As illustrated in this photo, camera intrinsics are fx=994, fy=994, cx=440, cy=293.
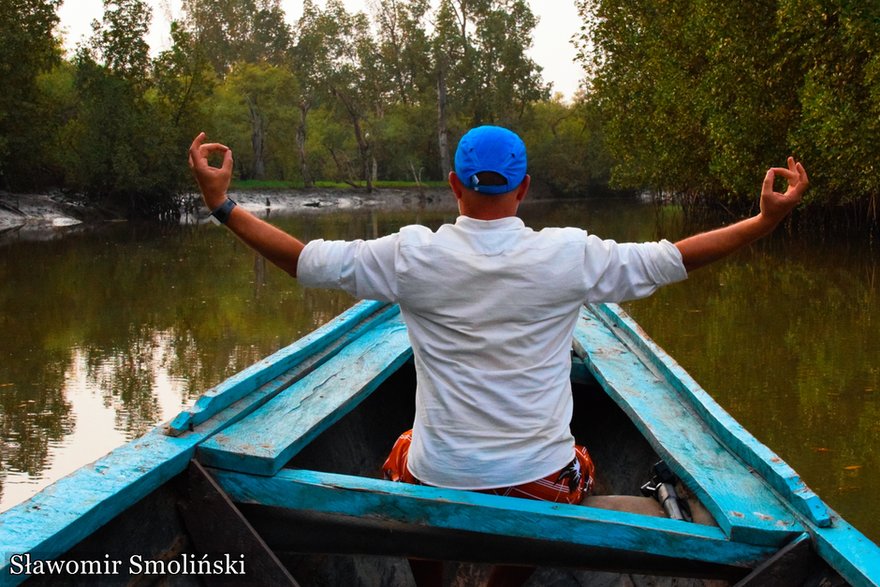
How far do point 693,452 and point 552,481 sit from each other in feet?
1.80

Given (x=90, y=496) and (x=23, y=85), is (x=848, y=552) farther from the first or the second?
(x=23, y=85)

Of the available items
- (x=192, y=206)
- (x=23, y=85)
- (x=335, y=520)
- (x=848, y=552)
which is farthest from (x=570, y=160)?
(x=848, y=552)

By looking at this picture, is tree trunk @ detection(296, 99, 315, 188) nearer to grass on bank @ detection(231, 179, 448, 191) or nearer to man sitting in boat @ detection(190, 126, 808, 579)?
grass on bank @ detection(231, 179, 448, 191)

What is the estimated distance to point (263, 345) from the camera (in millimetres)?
8461

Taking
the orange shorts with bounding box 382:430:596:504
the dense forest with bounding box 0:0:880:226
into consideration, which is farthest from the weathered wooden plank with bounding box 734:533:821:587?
the dense forest with bounding box 0:0:880:226

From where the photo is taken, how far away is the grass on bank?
140 ft

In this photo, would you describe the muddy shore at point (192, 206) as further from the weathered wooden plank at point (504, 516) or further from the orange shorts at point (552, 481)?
the weathered wooden plank at point (504, 516)

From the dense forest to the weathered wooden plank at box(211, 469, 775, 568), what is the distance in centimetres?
1098

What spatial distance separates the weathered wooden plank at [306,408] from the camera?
251cm

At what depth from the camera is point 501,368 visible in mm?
2336

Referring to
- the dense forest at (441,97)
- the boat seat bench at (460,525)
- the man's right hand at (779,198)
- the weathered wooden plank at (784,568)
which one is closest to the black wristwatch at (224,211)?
the boat seat bench at (460,525)

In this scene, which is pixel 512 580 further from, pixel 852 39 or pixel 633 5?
pixel 633 5

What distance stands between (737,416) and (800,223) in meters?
15.2

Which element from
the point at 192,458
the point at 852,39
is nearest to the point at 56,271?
the point at 852,39
